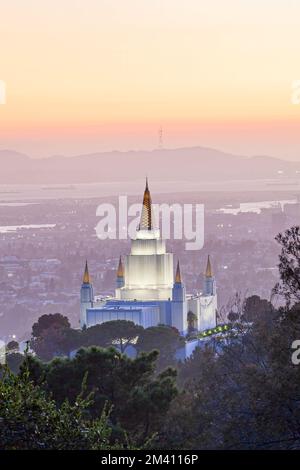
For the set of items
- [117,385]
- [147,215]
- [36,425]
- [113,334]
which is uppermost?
[147,215]

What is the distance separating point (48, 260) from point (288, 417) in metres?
127

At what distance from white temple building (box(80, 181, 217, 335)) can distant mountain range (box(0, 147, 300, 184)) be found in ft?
231

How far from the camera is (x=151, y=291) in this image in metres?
61.6

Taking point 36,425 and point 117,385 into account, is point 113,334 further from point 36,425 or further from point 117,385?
point 36,425

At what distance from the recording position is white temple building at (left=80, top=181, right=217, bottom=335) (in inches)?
2330

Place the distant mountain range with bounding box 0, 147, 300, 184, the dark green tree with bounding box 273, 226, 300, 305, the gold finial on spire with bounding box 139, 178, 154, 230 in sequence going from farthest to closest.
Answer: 1. the distant mountain range with bounding box 0, 147, 300, 184
2. the gold finial on spire with bounding box 139, 178, 154, 230
3. the dark green tree with bounding box 273, 226, 300, 305

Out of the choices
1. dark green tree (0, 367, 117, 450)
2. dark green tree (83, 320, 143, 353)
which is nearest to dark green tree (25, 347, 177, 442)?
dark green tree (0, 367, 117, 450)

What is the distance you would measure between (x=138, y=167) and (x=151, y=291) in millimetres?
84168

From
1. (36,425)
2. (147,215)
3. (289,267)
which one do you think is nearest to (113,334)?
(147,215)

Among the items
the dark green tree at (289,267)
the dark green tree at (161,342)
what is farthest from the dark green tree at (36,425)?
the dark green tree at (161,342)

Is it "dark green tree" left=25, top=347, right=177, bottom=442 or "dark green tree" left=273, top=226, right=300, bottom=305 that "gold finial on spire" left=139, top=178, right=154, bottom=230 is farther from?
"dark green tree" left=273, top=226, right=300, bottom=305

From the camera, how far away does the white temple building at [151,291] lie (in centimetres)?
5919

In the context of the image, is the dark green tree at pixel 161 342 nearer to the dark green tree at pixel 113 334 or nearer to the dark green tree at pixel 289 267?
the dark green tree at pixel 113 334

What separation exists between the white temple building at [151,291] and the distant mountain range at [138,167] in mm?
70527
